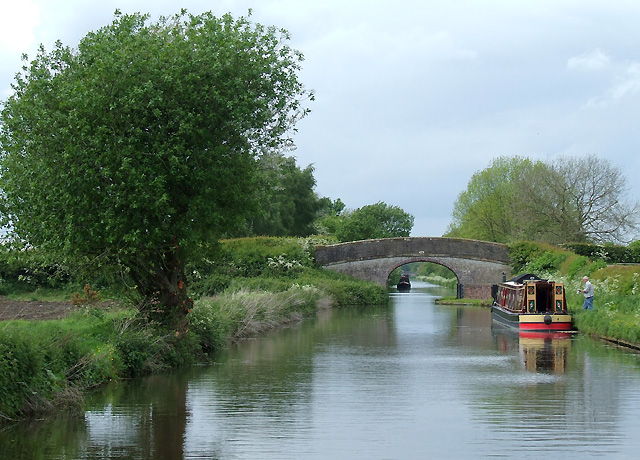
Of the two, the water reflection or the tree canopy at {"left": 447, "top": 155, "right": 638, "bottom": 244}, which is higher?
the tree canopy at {"left": 447, "top": 155, "right": 638, "bottom": 244}

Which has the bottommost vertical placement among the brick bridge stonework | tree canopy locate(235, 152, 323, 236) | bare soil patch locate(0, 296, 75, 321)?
bare soil patch locate(0, 296, 75, 321)

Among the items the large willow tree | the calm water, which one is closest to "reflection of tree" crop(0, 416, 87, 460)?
the calm water

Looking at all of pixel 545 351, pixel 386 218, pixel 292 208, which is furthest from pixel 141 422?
pixel 386 218

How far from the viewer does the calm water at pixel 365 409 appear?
9609 mm

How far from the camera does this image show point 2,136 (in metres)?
15.4

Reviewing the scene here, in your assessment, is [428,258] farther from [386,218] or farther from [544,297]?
[386,218]

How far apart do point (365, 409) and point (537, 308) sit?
16.7 m

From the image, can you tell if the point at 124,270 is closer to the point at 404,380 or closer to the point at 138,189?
the point at 138,189

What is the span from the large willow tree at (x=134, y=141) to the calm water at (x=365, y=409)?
284 cm

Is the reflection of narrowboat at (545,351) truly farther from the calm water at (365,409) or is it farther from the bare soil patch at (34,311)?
the bare soil patch at (34,311)

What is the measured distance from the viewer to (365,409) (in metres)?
12.2

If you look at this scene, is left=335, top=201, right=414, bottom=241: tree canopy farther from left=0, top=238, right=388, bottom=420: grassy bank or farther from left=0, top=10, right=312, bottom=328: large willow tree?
left=0, top=10, right=312, bottom=328: large willow tree

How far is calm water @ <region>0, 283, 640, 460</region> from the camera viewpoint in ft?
31.5

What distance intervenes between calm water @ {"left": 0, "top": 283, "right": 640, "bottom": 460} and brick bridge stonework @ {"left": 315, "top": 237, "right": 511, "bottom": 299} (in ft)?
86.0
